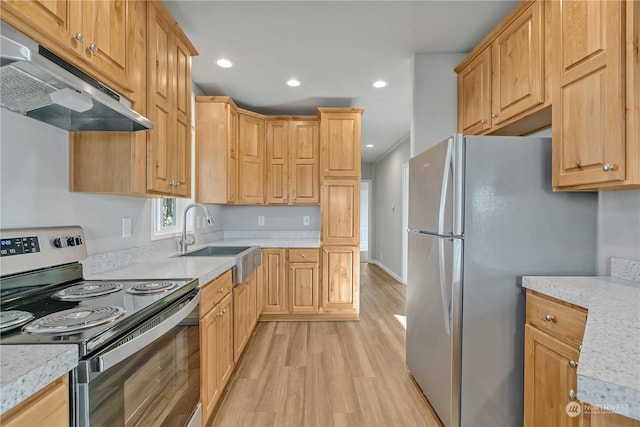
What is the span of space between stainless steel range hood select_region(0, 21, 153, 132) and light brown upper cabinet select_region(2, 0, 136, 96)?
0.18 ft

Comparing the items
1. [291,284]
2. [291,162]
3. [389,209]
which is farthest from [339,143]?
[389,209]

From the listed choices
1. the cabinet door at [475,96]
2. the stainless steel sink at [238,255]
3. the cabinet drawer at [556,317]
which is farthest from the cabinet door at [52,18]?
the cabinet door at [475,96]

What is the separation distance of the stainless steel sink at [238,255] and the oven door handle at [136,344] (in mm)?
852

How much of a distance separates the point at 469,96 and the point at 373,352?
235 cm

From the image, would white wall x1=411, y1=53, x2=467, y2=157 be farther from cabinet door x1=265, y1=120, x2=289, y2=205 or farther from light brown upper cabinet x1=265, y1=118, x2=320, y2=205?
cabinet door x1=265, y1=120, x2=289, y2=205

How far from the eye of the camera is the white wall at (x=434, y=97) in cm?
268

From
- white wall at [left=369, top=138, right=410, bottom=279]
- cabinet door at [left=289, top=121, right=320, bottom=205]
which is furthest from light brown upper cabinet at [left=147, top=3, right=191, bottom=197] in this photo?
white wall at [left=369, top=138, right=410, bottom=279]

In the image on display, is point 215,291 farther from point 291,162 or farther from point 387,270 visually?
point 387,270

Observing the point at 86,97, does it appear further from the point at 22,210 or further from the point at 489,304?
the point at 489,304

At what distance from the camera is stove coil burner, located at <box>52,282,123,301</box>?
1.21 meters

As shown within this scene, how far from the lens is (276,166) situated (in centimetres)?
387

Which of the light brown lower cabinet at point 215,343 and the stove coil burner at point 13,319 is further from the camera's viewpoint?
the light brown lower cabinet at point 215,343

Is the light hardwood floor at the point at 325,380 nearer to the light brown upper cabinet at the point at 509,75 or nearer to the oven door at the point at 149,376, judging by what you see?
the oven door at the point at 149,376

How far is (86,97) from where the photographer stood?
1109 millimetres
